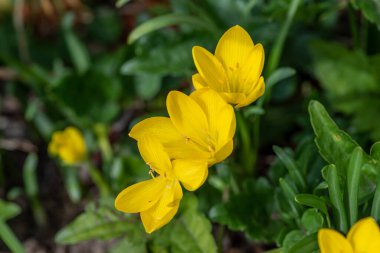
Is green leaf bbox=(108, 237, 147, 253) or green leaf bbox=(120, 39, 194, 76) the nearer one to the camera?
green leaf bbox=(108, 237, 147, 253)

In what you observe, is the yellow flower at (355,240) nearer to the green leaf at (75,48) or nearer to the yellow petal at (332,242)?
the yellow petal at (332,242)

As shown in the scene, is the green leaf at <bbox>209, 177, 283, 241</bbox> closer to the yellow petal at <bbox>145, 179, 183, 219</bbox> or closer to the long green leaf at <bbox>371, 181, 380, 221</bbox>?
the yellow petal at <bbox>145, 179, 183, 219</bbox>

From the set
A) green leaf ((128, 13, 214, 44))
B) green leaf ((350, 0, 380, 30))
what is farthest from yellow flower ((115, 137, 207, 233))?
green leaf ((350, 0, 380, 30))

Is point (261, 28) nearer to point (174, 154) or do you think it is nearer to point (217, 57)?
point (217, 57)

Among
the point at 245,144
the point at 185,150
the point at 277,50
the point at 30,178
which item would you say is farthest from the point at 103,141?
the point at 185,150

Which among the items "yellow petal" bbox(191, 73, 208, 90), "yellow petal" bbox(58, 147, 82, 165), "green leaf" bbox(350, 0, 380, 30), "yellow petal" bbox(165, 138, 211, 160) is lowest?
"yellow petal" bbox(58, 147, 82, 165)

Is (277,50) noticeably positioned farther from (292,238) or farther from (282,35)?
(292,238)

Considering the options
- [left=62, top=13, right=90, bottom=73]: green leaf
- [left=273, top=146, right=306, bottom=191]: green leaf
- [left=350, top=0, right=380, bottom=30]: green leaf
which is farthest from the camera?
[left=62, top=13, right=90, bottom=73]: green leaf
